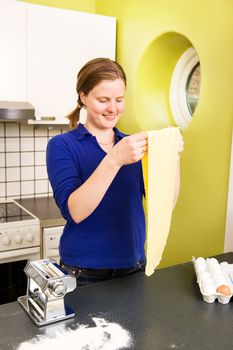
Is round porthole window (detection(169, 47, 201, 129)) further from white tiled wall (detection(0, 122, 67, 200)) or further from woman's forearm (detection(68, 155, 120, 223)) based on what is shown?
woman's forearm (detection(68, 155, 120, 223))

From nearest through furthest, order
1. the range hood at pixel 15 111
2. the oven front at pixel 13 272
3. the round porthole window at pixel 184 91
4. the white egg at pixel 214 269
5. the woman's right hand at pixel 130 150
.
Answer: the woman's right hand at pixel 130 150 → the white egg at pixel 214 269 → the range hood at pixel 15 111 → the oven front at pixel 13 272 → the round porthole window at pixel 184 91

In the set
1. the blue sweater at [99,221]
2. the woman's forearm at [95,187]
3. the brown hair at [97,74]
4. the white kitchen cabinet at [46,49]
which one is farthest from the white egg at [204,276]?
the white kitchen cabinet at [46,49]

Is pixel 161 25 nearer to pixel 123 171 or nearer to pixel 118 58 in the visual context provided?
pixel 118 58

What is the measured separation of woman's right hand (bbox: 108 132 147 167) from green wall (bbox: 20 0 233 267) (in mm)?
807

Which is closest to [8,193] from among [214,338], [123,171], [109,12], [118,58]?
[118,58]

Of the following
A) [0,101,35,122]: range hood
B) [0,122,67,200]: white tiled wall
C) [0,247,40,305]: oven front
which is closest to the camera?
[0,101,35,122]: range hood

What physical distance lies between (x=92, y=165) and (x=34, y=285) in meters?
0.40

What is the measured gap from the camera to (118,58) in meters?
2.49

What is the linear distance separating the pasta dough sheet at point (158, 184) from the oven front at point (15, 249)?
46.6 inches

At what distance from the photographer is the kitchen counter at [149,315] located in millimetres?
854

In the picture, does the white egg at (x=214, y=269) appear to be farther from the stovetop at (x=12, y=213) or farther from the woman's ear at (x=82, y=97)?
the stovetop at (x=12, y=213)

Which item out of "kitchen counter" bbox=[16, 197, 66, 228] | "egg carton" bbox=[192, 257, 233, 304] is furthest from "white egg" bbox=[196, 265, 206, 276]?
Result: "kitchen counter" bbox=[16, 197, 66, 228]

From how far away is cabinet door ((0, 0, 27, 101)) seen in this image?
81.8 inches

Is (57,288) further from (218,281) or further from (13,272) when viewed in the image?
(13,272)
